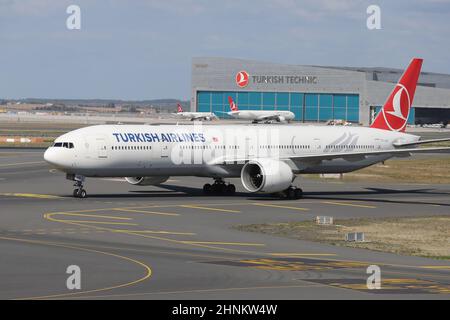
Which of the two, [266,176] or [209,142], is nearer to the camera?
[266,176]

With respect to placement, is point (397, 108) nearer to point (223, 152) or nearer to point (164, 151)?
point (223, 152)

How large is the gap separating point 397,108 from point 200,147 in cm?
1838

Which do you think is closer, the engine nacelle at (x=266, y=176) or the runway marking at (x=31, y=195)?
the engine nacelle at (x=266, y=176)

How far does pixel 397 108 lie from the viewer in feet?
249

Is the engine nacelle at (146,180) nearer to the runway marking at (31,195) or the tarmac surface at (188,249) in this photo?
the tarmac surface at (188,249)

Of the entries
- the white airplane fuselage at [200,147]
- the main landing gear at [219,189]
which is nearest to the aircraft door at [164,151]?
the white airplane fuselage at [200,147]

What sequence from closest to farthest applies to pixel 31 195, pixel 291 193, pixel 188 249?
→ 1. pixel 188 249
2. pixel 31 195
3. pixel 291 193

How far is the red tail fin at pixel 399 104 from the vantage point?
75500 millimetres

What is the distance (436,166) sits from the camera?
10106cm

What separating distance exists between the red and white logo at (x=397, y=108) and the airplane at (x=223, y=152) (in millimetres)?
1066

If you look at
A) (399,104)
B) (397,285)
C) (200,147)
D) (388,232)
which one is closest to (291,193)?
(200,147)

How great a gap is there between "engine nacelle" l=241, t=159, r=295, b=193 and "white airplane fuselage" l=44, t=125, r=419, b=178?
1.06 metres

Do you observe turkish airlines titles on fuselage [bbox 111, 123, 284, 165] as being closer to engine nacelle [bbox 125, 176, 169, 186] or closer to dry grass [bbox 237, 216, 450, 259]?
engine nacelle [bbox 125, 176, 169, 186]
